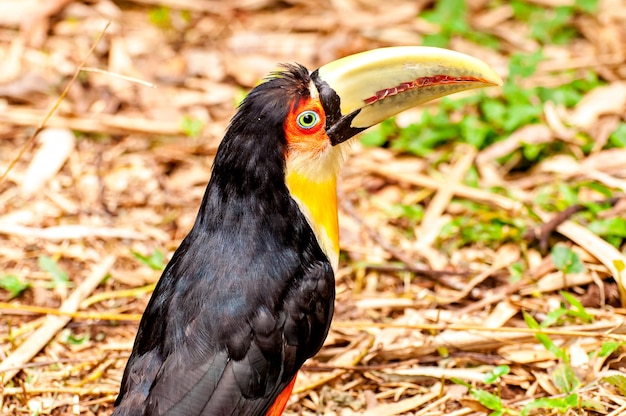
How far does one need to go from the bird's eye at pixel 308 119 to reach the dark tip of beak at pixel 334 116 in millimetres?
66

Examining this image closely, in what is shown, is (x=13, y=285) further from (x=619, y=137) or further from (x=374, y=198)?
(x=619, y=137)

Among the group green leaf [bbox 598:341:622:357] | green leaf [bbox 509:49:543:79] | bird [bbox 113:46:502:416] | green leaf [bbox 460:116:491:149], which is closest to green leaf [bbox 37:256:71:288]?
bird [bbox 113:46:502:416]

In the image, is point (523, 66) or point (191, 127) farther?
point (191, 127)

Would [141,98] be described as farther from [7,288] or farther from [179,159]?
[7,288]

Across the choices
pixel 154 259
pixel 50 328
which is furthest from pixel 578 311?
pixel 50 328

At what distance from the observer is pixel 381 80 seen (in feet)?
13.6

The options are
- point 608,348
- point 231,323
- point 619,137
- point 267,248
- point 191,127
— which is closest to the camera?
point 231,323

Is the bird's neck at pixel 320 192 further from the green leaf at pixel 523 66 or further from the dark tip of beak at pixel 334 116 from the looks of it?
the green leaf at pixel 523 66

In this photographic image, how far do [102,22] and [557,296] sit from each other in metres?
4.34

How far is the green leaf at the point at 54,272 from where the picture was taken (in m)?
5.29

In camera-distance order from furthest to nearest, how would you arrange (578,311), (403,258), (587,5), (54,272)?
(587,5)
(403,258)
(54,272)
(578,311)

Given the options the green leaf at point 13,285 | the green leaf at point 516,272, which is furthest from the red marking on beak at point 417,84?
the green leaf at point 13,285

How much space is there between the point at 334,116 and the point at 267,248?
0.69 m

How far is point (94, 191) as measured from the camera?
6.10 m
